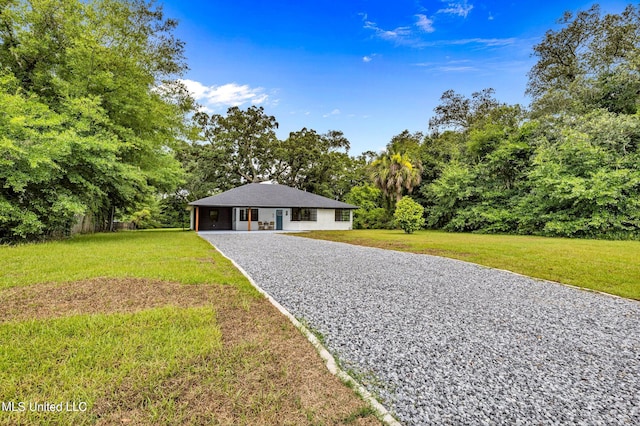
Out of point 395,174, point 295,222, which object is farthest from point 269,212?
point 395,174

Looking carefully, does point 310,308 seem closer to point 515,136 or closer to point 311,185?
point 515,136

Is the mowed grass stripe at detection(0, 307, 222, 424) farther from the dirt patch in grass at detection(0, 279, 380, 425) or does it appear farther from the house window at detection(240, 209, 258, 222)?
the house window at detection(240, 209, 258, 222)

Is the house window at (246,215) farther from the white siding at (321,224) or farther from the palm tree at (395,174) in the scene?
the palm tree at (395,174)

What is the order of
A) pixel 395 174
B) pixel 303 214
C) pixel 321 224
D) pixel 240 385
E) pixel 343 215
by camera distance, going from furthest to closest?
1. pixel 343 215
2. pixel 321 224
3. pixel 303 214
4. pixel 395 174
5. pixel 240 385

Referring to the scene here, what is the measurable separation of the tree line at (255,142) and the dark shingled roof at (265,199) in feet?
13.2

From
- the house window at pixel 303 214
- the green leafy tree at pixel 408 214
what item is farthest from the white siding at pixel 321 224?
the green leafy tree at pixel 408 214

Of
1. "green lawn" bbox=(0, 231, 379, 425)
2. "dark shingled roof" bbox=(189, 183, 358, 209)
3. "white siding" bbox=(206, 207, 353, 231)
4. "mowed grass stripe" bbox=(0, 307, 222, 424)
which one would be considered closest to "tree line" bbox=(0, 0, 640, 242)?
"white siding" bbox=(206, 207, 353, 231)

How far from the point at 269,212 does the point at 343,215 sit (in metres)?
6.45

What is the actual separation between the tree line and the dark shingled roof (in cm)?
401

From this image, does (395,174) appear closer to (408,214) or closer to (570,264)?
(408,214)

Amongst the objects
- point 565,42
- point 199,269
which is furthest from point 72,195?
point 565,42

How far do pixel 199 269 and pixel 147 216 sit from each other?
25806mm

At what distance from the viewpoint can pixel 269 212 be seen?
917 inches

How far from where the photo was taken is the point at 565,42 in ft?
73.2
